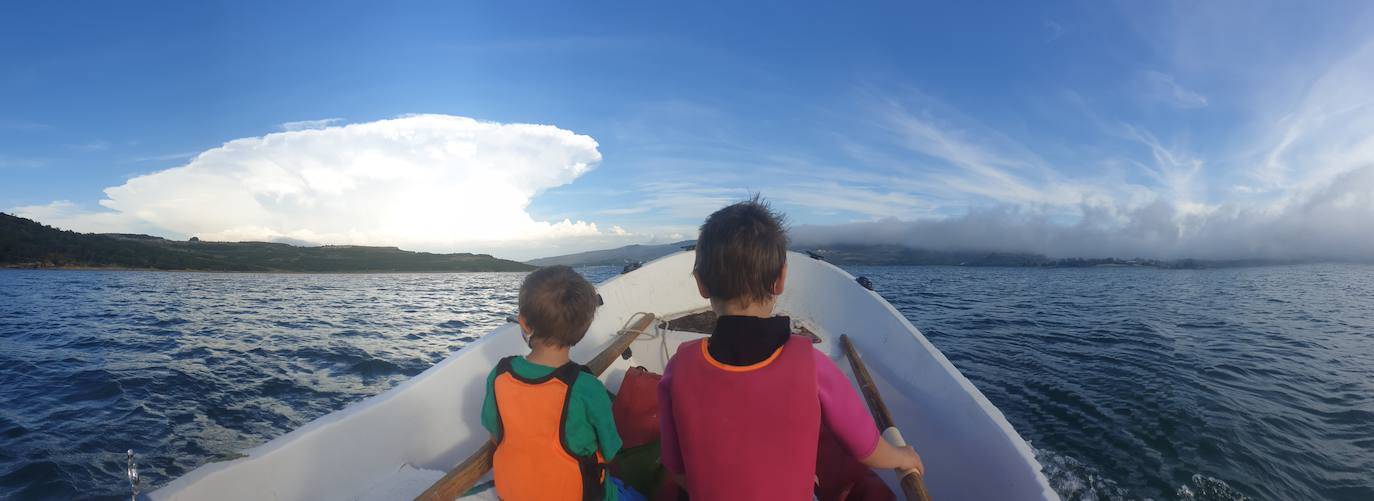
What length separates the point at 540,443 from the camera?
1.68m

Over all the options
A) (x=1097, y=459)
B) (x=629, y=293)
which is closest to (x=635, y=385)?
(x=629, y=293)

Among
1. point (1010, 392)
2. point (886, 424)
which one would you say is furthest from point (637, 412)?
point (1010, 392)

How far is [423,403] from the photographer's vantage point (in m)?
3.12

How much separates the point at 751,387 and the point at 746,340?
0.12 metres

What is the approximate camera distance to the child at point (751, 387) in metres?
1.29

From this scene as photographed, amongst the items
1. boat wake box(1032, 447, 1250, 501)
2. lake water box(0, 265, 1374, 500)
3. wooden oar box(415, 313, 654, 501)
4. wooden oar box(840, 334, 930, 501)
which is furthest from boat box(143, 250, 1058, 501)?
lake water box(0, 265, 1374, 500)

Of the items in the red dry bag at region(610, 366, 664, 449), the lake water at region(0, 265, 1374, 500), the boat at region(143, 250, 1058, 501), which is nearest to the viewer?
the boat at region(143, 250, 1058, 501)

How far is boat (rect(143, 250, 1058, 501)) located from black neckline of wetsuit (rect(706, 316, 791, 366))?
62.5 inches

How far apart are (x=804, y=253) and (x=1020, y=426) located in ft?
10.5

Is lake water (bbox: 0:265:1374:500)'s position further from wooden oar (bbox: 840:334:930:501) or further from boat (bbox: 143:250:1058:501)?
wooden oar (bbox: 840:334:930:501)

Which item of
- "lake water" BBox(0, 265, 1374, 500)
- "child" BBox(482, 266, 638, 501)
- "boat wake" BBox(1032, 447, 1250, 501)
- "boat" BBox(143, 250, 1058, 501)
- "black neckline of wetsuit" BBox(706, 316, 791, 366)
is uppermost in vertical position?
"black neckline of wetsuit" BBox(706, 316, 791, 366)

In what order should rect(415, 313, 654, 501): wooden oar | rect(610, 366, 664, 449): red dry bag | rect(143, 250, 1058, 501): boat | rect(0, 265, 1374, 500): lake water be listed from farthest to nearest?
rect(0, 265, 1374, 500): lake water < rect(610, 366, 664, 449): red dry bag < rect(143, 250, 1058, 501): boat < rect(415, 313, 654, 501): wooden oar

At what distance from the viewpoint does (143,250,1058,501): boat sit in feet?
7.30

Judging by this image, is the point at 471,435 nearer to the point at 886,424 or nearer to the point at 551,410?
the point at 551,410
